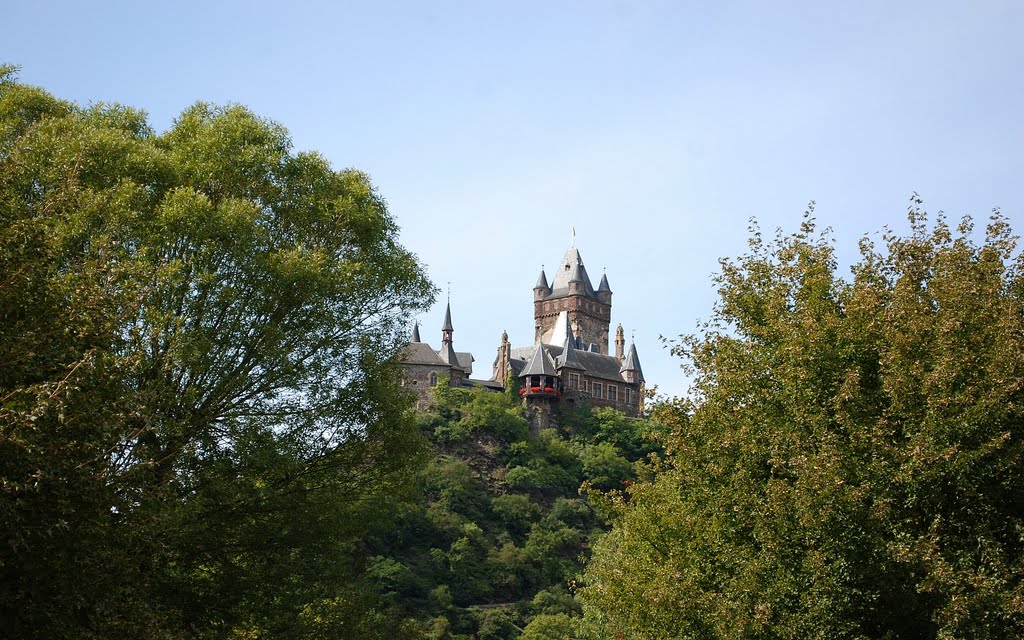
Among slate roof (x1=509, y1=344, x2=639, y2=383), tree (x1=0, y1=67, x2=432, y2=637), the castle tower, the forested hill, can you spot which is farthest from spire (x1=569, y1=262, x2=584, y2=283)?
tree (x1=0, y1=67, x2=432, y2=637)

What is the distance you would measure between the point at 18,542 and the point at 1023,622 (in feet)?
42.9

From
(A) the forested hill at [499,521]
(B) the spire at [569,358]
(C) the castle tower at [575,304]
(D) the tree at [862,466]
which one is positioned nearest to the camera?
(D) the tree at [862,466]

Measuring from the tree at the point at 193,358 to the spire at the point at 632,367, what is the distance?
80.1 metres

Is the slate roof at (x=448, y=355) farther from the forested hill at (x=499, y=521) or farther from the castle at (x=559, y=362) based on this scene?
the forested hill at (x=499, y=521)

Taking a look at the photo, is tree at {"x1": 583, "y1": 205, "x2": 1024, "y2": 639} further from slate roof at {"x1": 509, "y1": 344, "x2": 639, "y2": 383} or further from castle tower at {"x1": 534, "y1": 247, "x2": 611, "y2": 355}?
castle tower at {"x1": 534, "y1": 247, "x2": 611, "y2": 355}

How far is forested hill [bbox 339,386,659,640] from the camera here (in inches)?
2685

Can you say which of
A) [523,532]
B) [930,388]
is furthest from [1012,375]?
[523,532]

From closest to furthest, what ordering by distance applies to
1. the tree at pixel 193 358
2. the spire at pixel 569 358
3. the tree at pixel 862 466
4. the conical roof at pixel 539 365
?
the tree at pixel 193 358 → the tree at pixel 862 466 → the conical roof at pixel 539 365 → the spire at pixel 569 358

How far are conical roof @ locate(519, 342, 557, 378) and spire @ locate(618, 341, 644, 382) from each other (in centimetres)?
917

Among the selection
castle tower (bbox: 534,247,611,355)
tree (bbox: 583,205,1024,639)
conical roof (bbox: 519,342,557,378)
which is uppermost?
castle tower (bbox: 534,247,611,355)

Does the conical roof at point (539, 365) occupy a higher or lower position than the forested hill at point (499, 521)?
higher

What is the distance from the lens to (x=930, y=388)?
52.4 feet

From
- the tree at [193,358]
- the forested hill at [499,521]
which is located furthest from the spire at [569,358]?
the tree at [193,358]

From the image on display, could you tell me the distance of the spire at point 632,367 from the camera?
99438mm
